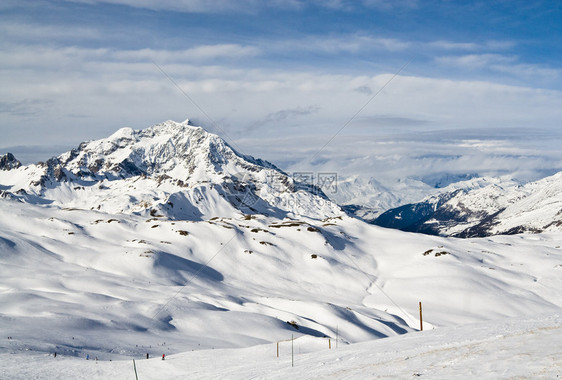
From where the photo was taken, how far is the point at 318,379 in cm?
1684

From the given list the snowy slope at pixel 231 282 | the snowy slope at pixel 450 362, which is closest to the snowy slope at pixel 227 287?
the snowy slope at pixel 231 282

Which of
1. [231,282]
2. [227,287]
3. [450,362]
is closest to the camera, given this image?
[450,362]

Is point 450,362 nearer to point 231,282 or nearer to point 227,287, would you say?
point 227,287

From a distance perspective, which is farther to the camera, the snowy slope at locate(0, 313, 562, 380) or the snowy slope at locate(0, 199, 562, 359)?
the snowy slope at locate(0, 199, 562, 359)

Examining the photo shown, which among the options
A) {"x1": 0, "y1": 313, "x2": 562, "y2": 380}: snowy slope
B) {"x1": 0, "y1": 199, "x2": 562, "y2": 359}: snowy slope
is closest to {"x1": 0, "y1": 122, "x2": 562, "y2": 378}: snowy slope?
{"x1": 0, "y1": 199, "x2": 562, "y2": 359}: snowy slope

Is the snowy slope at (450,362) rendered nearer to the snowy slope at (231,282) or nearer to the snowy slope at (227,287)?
the snowy slope at (227,287)

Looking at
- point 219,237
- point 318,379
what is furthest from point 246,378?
point 219,237

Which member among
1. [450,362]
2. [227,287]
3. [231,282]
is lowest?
[450,362]

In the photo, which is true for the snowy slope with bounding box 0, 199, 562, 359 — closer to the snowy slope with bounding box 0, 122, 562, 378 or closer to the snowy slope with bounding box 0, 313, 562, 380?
the snowy slope with bounding box 0, 122, 562, 378

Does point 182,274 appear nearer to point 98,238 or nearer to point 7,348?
point 98,238

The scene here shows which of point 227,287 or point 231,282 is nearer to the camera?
point 227,287

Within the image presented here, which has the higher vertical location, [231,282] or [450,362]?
[231,282]

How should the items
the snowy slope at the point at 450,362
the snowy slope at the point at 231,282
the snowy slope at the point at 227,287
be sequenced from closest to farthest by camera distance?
the snowy slope at the point at 450,362 < the snowy slope at the point at 227,287 < the snowy slope at the point at 231,282

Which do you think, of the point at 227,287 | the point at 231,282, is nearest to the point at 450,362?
the point at 227,287
